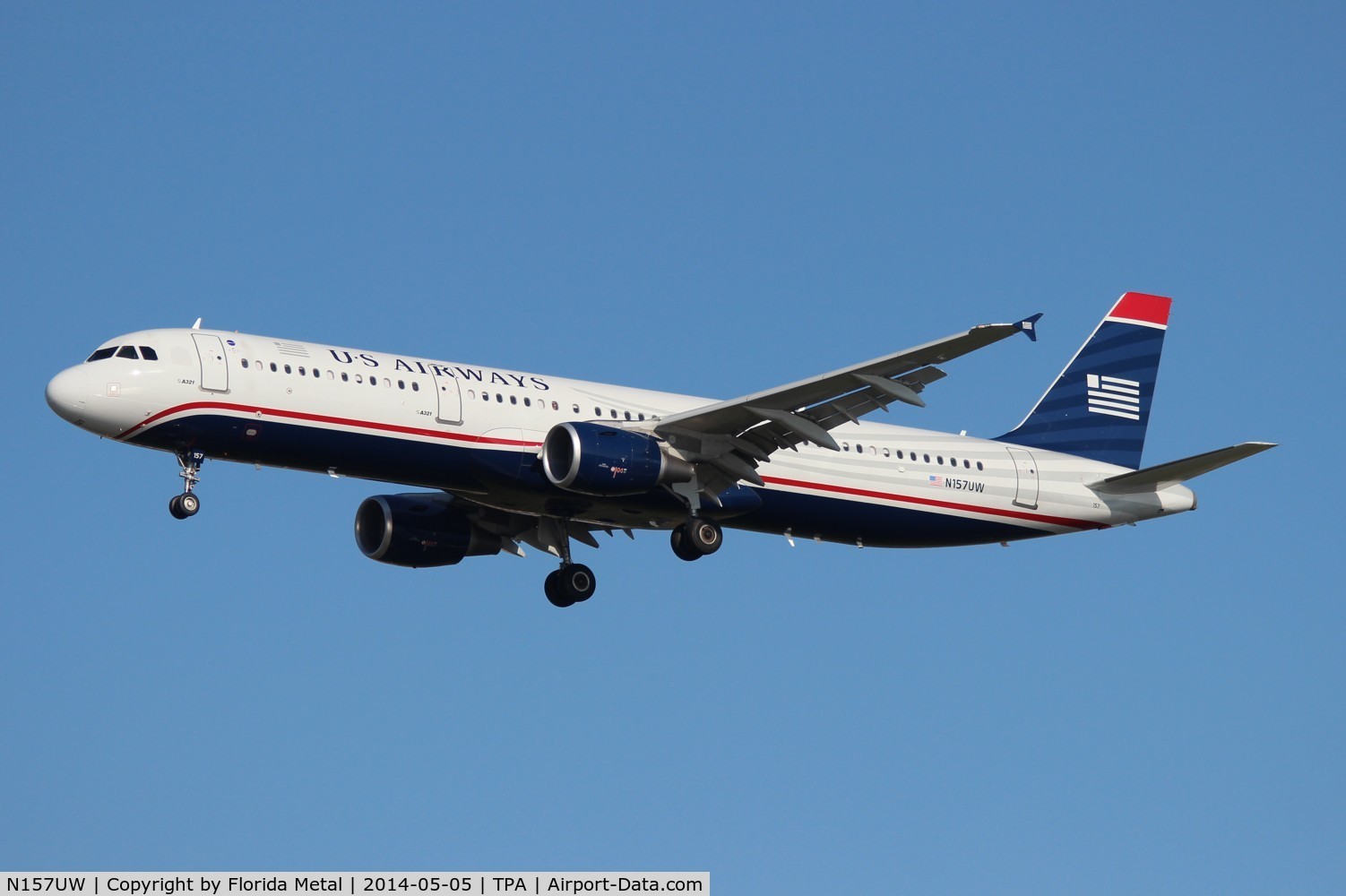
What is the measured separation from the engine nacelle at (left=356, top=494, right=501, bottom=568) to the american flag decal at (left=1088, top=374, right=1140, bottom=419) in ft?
54.3

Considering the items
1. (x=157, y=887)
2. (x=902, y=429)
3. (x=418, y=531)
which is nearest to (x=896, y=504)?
(x=902, y=429)

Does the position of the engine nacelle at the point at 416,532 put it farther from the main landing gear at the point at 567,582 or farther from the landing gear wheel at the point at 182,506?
the landing gear wheel at the point at 182,506

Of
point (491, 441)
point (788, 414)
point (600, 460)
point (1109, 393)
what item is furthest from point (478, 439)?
point (1109, 393)

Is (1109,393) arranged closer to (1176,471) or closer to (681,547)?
(1176,471)

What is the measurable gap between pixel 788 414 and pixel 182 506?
42.4ft

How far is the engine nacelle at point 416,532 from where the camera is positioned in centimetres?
4628

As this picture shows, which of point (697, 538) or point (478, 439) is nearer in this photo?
point (478, 439)

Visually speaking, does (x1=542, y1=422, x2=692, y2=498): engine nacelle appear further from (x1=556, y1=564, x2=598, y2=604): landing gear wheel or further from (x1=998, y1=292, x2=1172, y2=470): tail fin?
(x1=998, y1=292, x2=1172, y2=470): tail fin

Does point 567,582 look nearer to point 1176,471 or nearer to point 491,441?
point 491,441

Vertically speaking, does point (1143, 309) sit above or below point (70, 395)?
above

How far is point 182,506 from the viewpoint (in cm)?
3978

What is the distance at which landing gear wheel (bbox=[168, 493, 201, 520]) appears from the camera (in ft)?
131
